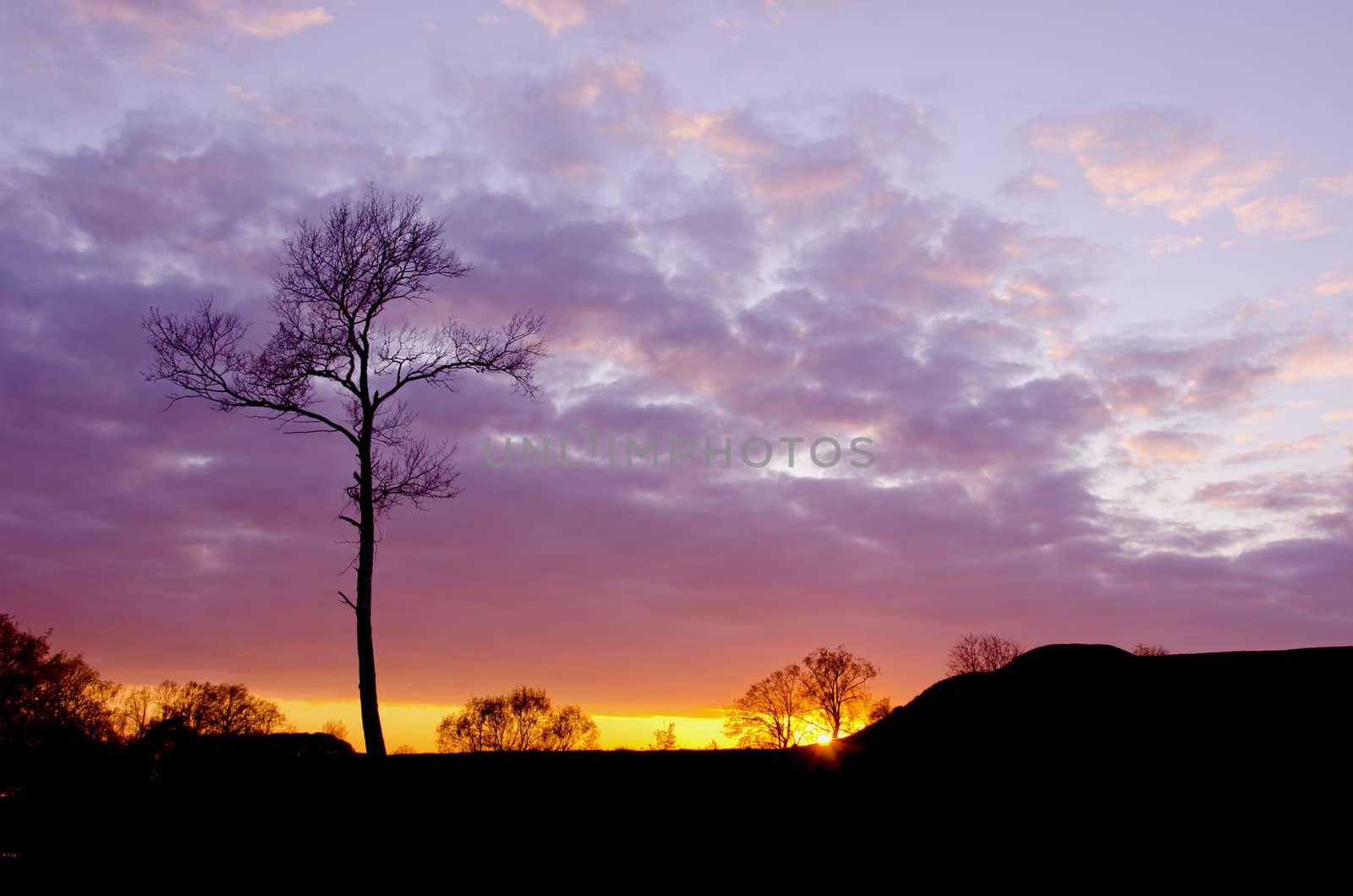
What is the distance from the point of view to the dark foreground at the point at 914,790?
33.1 feet

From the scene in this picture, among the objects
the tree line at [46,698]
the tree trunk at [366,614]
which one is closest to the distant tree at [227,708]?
the tree line at [46,698]

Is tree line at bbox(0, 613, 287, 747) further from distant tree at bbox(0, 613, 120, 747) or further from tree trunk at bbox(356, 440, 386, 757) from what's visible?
tree trunk at bbox(356, 440, 386, 757)

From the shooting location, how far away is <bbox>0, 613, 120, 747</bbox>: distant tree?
5862cm

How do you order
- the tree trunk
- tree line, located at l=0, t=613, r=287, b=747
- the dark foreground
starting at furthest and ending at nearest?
tree line, located at l=0, t=613, r=287, b=747 → the tree trunk → the dark foreground

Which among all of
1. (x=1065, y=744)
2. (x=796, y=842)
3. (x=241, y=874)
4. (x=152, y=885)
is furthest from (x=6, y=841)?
(x=1065, y=744)

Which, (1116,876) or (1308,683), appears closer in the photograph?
(1116,876)

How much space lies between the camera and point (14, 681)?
201ft

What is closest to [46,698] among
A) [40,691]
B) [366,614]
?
[40,691]

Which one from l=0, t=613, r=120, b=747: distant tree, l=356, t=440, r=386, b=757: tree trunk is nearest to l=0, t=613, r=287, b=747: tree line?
l=0, t=613, r=120, b=747: distant tree

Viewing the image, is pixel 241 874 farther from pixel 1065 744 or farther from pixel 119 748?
pixel 119 748

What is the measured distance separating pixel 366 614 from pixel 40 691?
184 ft

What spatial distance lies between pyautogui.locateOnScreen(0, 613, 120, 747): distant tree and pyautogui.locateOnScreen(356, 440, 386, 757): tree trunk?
4575 centimetres

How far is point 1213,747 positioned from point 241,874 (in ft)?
44.1

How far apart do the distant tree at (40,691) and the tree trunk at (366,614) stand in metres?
45.7
